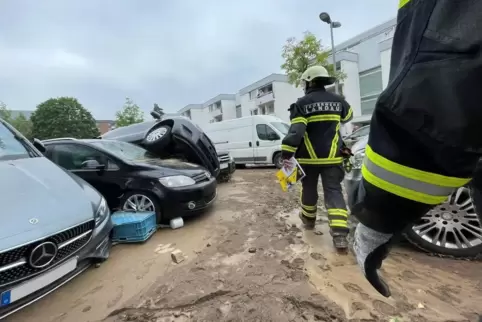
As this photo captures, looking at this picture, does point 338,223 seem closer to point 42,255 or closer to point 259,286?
point 259,286

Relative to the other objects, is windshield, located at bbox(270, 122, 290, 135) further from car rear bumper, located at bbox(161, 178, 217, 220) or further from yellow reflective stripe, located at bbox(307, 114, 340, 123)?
yellow reflective stripe, located at bbox(307, 114, 340, 123)

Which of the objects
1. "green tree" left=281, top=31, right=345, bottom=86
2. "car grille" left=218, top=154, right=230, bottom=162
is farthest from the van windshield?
"green tree" left=281, top=31, right=345, bottom=86

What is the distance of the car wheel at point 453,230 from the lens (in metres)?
2.73

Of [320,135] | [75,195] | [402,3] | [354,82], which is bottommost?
[75,195]

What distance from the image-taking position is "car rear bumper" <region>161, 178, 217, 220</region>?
4.24m

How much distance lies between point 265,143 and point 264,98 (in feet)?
85.3

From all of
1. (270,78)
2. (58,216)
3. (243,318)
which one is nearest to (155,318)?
(243,318)

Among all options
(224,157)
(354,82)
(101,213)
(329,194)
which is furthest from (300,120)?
(354,82)

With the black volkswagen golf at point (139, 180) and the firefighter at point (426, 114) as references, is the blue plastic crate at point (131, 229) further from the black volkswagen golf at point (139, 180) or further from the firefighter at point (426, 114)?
the firefighter at point (426, 114)

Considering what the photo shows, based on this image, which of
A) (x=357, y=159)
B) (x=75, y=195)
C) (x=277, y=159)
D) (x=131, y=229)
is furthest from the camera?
(x=277, y=159)

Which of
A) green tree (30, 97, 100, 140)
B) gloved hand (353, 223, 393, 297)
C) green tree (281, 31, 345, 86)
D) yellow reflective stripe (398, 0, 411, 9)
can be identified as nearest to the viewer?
yellow reflective stripe (398, 0, 411, 9)

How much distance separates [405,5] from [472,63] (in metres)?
0.27

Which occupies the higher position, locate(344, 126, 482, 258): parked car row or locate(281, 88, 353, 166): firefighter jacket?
locate(281, 88, 353, 166): firefighter jacket

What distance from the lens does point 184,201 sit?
14.1 ft
